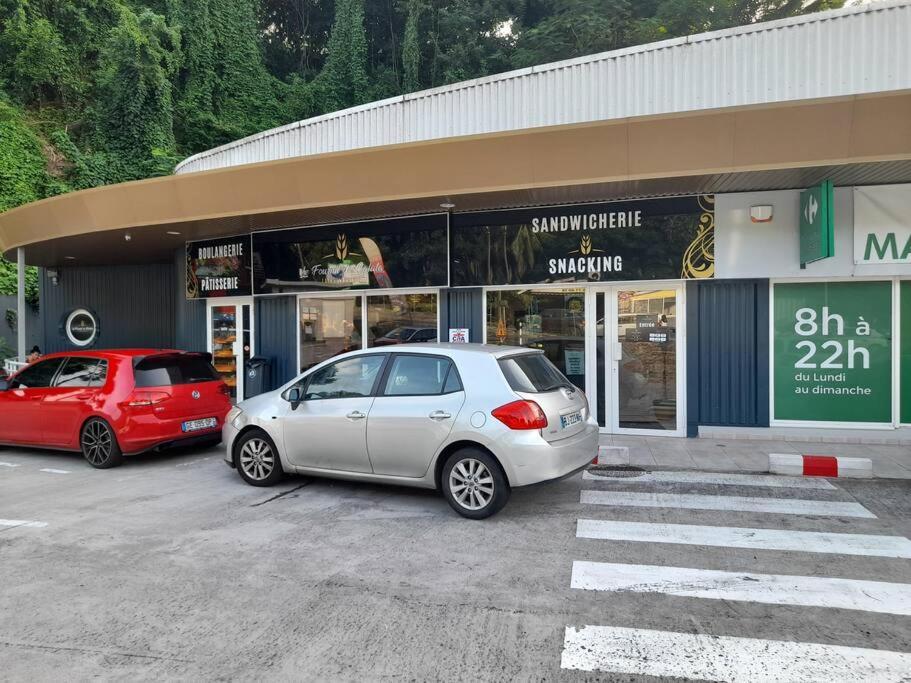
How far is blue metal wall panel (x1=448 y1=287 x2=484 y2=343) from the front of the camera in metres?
10.2

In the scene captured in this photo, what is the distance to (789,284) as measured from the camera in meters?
8.81

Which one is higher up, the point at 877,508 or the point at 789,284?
the point at 789,284

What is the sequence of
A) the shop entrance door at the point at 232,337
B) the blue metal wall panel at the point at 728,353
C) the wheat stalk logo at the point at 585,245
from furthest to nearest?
the shop entrance door at the point at 232,337 → the wheat stalk logo at the point at 585,245 → the blue metal wall panel at the point at 728,353

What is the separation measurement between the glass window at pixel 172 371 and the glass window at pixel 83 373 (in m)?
0.48

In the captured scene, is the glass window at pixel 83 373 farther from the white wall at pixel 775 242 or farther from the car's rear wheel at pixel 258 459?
the white wall at pixel 775 242

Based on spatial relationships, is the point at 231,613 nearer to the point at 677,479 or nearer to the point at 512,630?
the point at 512,630

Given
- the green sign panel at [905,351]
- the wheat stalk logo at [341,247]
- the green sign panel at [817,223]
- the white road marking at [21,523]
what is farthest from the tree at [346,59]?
the white road marking at [21,523]

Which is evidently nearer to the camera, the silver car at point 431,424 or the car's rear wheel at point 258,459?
the silver car at point 431,424

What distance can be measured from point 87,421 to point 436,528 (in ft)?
16.9

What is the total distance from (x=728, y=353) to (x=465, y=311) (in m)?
4.11

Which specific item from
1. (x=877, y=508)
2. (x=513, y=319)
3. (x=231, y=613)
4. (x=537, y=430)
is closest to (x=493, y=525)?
(x=537, y=430)

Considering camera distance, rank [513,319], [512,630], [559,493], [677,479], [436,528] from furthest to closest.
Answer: [513,319], [677,479], [559,493], [436,528], [512,630]

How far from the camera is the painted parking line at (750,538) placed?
464 cm

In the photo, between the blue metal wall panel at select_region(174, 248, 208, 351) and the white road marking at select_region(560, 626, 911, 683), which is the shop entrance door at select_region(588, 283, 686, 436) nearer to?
the white road marking at select_region(560, 626, 911, 683)
